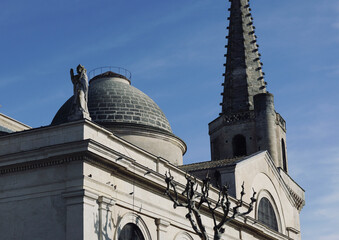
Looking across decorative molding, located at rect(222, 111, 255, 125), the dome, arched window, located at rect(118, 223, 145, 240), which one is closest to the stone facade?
arched window, located at rect(118, 223, 145, 240)

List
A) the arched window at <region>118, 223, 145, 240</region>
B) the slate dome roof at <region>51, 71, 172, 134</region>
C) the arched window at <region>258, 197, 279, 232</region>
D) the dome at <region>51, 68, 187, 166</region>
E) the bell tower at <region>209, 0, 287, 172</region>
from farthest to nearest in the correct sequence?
the bell tower at <region>209, 0, 287, 172</region> → the arched window at <region>258, 197, 279, 232</region> → the slate dome roof at <region>51, 71, 172, 134</region> → the dome at <region>51, 68, 187, 166</region> → the arched window at <region>118, 223, 145, 240</region>

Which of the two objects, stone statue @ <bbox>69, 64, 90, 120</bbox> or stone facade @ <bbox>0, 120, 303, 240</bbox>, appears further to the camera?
stone statue @ <bbox>69, 64, 90, 120</bbox>

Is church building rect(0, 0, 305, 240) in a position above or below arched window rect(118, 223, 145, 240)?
above

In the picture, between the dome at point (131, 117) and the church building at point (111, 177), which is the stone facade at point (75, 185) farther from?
the dome at point (131, 117)

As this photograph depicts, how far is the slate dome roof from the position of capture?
126 ft

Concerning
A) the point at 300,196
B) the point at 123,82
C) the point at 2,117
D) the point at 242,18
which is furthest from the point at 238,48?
the point at 2,117

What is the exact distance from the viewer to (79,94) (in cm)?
2598

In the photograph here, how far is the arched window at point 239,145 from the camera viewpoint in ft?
172

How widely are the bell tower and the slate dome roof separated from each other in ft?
41.2

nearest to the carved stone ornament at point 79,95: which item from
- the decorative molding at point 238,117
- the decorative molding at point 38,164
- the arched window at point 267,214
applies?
the decorative molding at point 38,164

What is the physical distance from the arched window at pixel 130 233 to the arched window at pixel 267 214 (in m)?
14.2

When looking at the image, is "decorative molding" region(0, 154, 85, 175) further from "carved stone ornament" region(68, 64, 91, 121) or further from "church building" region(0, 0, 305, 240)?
"carved stone ornament" region(68, 64, 91, 121)

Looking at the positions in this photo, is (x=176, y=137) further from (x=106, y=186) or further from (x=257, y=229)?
(x=106, y=186)

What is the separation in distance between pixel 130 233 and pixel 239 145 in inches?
1058
